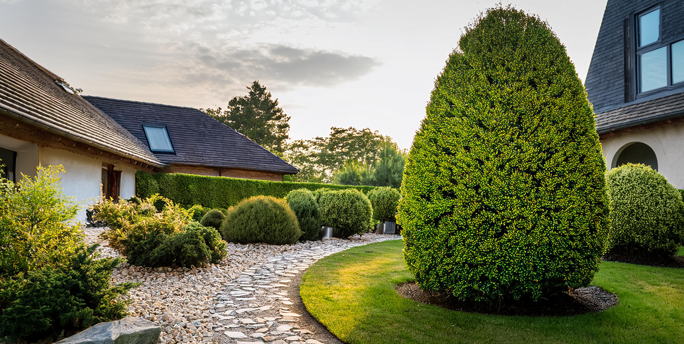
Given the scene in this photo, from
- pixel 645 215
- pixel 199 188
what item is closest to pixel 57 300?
pixel 645 215

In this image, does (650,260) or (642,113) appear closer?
(650,260)

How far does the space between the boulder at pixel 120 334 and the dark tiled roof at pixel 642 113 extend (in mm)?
11701

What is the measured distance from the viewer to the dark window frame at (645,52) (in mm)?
10086

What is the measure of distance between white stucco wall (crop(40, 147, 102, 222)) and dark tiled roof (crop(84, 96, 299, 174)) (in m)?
6.84

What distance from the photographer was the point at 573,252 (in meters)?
3.73

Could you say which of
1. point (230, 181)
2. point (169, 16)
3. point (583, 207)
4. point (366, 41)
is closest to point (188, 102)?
point (230, 181)

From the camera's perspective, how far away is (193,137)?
67.5 ft

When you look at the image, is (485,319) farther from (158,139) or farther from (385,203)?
(158,139)

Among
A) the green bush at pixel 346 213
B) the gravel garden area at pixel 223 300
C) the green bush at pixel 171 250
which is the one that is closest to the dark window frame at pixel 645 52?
the green bush at pixel 346 213

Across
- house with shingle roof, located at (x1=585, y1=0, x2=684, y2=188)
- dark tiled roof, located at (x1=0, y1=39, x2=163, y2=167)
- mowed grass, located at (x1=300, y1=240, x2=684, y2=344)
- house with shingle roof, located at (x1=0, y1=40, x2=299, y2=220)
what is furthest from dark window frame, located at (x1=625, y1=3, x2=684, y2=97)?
dark tiled roof, located at (x1=0, y1=39, x2=163, y2=167)

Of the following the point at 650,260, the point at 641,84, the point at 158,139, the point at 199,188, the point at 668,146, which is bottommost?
the point at 650,260

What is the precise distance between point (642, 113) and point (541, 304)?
889cm

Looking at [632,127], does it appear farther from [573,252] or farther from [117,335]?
[117,335]

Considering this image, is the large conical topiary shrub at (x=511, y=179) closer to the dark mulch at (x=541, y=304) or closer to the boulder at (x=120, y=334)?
the dark mulch at (x=541, y=304)
